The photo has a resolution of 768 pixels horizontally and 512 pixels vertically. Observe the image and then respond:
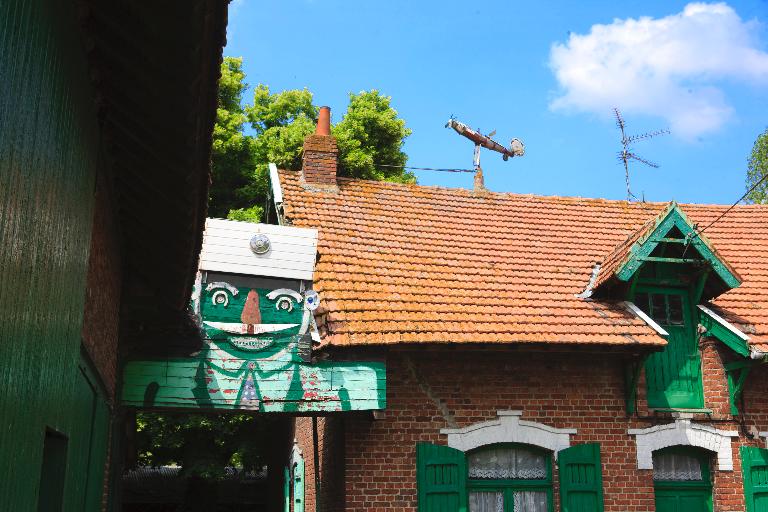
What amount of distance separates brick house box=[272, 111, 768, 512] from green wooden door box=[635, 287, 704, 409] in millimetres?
20

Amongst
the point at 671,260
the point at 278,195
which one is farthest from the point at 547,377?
the point at 278,195

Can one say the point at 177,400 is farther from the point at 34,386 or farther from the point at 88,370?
the point at 34,386

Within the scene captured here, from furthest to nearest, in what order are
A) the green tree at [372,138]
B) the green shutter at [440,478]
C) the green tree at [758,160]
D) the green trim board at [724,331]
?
the green tree at [758,160]
the green tree at [372,138]
the green trim board at [724,331]
the green shutter at [440,478]

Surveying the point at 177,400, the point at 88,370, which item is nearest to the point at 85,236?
the point at 88,370

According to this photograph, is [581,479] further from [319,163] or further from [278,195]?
[319,163]

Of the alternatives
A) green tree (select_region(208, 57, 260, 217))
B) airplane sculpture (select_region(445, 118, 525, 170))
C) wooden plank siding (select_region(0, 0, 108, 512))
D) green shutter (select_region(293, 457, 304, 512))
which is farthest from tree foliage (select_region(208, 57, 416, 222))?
wooden plank siding (select_region(0, 0, 108, 512))

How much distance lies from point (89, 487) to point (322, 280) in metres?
5.39

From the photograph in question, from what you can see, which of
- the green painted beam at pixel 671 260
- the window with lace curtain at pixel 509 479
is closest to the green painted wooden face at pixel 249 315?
the window with lace curtain at pixel 509 479

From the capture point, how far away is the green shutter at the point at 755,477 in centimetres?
1148

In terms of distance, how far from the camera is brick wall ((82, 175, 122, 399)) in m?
5.61

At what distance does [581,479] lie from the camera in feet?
36.7

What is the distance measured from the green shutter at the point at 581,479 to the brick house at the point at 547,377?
0.06 ft

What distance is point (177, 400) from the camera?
32.8 ft

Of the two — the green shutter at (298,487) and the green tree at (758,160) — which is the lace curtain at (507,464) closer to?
the green shutter at (298,487)
